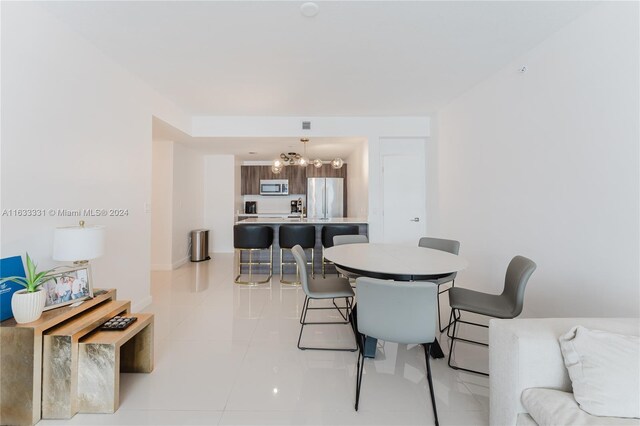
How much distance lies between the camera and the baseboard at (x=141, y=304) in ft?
9.93

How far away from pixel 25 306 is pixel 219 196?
196 inches

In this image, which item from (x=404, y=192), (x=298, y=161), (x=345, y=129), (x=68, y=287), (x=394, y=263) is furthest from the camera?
(x=298, y=161)

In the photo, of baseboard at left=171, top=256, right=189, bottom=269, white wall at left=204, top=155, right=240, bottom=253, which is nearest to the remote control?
baseboard at left=171, top=256, right=189, bottom=269

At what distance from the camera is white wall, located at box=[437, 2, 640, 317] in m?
1.78

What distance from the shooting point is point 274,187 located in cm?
697

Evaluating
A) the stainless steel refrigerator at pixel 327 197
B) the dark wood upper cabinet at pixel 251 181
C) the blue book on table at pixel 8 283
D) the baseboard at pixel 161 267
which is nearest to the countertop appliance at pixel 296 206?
the stainless steel refrigerator at pixel 327 197

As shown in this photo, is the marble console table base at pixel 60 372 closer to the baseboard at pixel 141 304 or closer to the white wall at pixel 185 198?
the baseboard at pixel 141 304

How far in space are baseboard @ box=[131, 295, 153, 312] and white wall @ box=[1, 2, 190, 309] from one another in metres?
0.02

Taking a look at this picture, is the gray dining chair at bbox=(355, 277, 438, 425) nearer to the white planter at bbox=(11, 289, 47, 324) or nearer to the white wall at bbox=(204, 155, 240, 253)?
the white planter at bbox=(11, 289, 47, 324)

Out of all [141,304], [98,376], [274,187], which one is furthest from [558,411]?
[274,187]

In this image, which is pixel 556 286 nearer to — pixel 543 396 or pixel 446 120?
pixel 543 396

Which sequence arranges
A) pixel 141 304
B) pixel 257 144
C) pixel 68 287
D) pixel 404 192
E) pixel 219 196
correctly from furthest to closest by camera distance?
pixel 219 196, pixel 257 144, pixel 404 192, pixel 141 304, pixel 68 287

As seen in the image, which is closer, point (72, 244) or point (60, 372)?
point (60, 372)

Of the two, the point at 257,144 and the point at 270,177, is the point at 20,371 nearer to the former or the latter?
the point at 257,144
